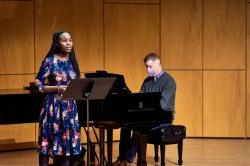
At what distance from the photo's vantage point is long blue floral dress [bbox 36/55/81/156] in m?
4.80

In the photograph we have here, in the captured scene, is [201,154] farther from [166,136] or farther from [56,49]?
[56,49]

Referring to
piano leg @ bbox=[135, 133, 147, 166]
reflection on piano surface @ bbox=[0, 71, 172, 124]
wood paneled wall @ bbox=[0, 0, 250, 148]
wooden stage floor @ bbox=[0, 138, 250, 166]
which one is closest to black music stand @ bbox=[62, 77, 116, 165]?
reflection on piano surface @ bbox=[0, 71, 172, 124]

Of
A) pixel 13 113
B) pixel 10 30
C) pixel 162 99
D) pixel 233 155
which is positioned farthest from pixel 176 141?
pixel 10 30

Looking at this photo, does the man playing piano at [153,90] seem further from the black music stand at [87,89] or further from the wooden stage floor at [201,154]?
the black music stand at [87,89]

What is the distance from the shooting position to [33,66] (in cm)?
764

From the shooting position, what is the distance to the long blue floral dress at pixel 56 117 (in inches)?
189

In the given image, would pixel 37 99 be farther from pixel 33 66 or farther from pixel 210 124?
pixel 210 124

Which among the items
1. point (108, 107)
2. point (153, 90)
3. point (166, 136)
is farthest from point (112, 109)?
point (166, 136)

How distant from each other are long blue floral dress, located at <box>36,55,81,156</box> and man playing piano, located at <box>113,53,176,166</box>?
3.40 feet

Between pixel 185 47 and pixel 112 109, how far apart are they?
3040 millimetres

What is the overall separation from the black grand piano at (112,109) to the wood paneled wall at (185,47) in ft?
6.01

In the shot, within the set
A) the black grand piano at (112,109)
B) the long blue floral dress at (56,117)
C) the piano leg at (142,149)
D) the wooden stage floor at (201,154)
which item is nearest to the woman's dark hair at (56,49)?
the long blue floral dress at (56,117)

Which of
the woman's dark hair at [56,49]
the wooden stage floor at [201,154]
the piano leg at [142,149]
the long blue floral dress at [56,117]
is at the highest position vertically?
the woman's dark hair at [56,49]

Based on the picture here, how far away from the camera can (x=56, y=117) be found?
4797 mm
